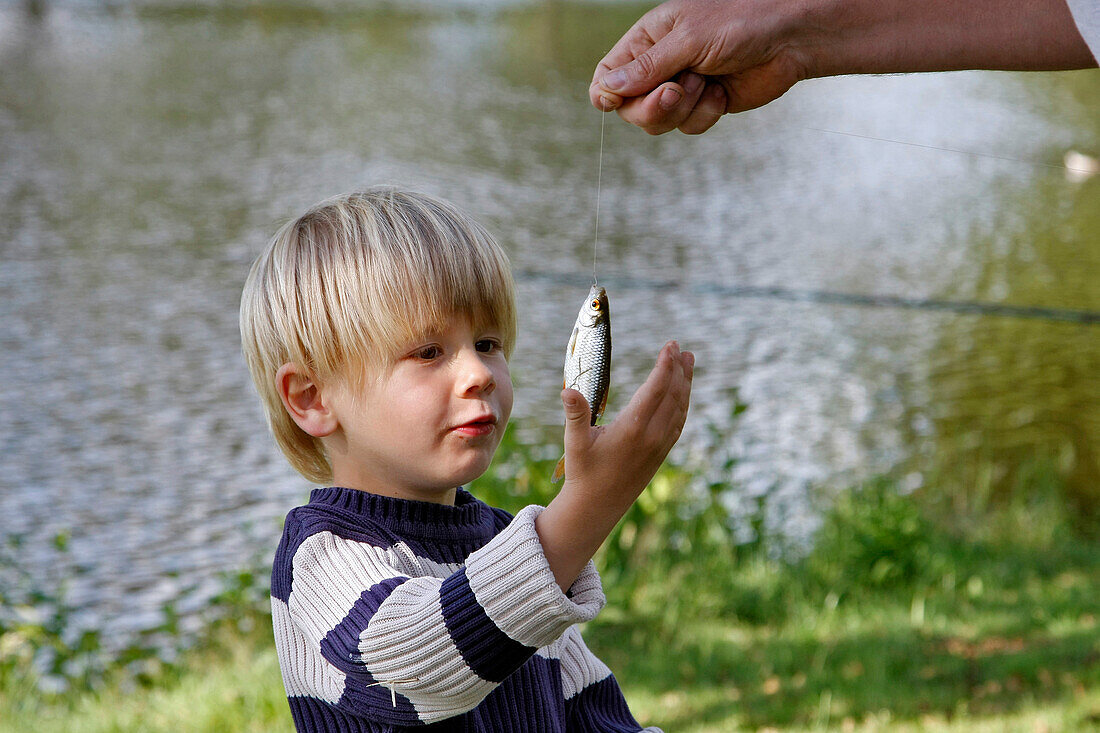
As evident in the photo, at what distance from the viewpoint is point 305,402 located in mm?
1818

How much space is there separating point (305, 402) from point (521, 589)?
23.5 inches

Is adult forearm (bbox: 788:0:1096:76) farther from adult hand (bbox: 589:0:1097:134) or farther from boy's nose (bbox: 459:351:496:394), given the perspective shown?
boy's nose (bbox: 459:351:496:394)

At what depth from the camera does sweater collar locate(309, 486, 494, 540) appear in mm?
1744

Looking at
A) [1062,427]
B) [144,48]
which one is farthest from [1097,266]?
[144,48]

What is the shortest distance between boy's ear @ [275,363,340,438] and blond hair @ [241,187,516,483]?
27mm

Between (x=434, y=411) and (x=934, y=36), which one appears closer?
(x=434, y=411)

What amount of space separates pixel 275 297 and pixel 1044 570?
4.41 meters

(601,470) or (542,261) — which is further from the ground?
(601,470)

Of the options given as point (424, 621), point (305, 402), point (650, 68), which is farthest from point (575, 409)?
point (650, 68)

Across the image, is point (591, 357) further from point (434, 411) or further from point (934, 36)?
point (934, 36)

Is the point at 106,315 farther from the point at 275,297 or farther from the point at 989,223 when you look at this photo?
the point at 989,223

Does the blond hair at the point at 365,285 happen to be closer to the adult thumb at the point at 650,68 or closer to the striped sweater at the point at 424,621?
the striped sweater at the point at 424,621

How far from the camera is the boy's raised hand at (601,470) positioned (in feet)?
4.68

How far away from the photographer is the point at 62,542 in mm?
4477
